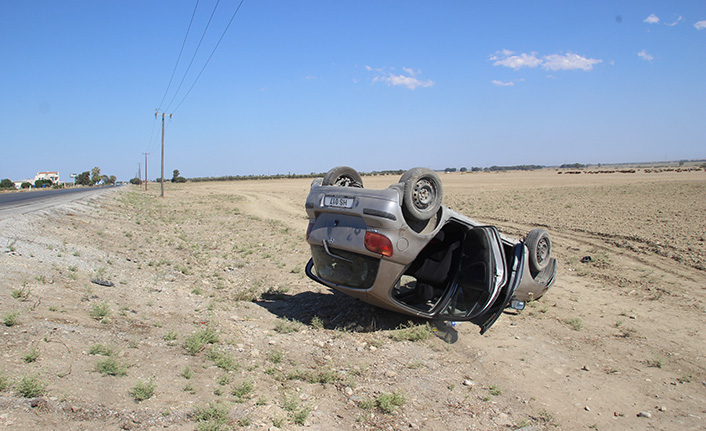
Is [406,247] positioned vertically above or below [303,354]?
above

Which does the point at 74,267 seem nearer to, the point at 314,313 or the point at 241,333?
the point at 241,333

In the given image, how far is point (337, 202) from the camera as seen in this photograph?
556cm

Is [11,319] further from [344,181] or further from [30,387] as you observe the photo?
[344,181]

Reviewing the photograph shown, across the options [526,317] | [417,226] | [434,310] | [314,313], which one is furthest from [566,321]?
[314,313]

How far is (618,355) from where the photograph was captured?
225 inches

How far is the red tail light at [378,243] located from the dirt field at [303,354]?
1.29 m

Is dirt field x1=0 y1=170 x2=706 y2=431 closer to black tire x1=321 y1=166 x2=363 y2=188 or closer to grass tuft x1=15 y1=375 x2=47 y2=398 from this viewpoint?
grass tuft x1=15 y1=375 x2=47 y2=398

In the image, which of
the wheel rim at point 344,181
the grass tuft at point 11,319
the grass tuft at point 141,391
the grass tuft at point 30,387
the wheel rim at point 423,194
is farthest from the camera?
the wheel rim at point 344,181

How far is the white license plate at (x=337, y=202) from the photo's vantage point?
5.41 m

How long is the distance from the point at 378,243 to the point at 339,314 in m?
2.11

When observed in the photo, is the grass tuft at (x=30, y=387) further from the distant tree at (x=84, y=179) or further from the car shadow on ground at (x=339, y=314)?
the distant tree at (x=84, y=179)

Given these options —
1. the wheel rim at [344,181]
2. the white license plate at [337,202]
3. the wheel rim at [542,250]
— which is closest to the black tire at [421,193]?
the white license plate at [337,202]

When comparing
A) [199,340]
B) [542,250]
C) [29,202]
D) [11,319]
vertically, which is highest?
[29,202]

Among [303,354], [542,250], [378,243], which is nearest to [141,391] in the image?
[303,354]
